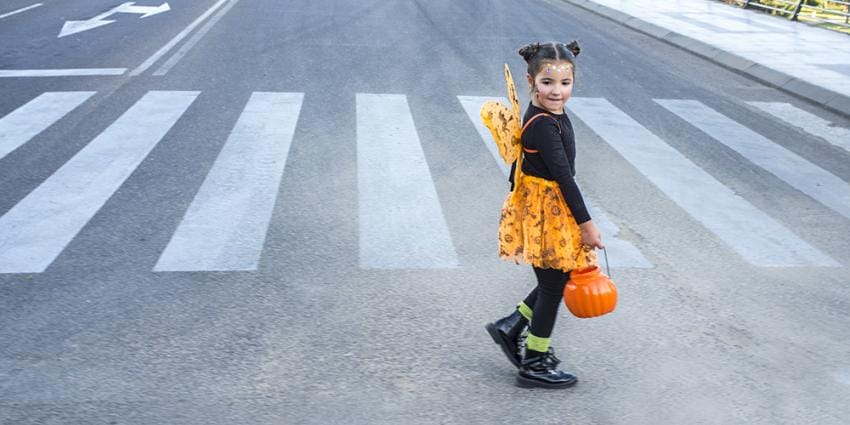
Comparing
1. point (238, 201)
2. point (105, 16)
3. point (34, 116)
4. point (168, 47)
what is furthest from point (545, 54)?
point (105, 16)

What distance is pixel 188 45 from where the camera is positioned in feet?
40.0

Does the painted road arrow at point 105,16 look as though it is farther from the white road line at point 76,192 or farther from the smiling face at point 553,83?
the smiling face at point 553,83

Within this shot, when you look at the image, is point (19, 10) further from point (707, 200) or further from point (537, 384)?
point (537, 384)

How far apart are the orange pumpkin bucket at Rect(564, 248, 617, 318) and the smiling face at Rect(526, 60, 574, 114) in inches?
27.3

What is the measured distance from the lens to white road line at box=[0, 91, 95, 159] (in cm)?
738

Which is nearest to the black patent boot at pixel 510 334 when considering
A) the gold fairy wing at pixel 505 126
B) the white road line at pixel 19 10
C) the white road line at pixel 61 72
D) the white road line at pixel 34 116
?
→ the gold fairy wing at pixel 505 126

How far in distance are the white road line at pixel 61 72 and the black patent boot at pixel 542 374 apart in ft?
25.5

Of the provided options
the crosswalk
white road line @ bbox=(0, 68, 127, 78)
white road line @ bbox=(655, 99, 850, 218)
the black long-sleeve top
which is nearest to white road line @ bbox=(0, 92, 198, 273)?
the crosswalk

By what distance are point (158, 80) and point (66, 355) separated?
642 cm

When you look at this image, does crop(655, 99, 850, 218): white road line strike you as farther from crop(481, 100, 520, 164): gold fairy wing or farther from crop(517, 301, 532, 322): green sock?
crop(481, 100, 520, 164): gold fairy wing

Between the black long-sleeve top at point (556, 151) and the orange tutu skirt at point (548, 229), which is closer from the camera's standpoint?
the black long-sleeve top at point (556, 151)

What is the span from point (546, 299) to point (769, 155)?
16.1 feet

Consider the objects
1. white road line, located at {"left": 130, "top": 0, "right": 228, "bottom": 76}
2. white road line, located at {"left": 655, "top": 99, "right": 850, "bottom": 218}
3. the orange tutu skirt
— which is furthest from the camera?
white road line, located at {"left": 130, "top": 0, "right": 228, "bottom": 76}

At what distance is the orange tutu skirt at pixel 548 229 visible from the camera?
11.9 ft
